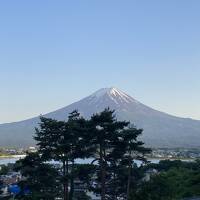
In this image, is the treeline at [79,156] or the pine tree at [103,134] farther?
the pine tree at [103,134]

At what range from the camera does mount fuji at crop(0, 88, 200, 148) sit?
111m

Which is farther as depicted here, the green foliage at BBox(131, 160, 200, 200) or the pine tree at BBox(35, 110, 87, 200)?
the pine tree at BBox(35, 110, 87, 200)

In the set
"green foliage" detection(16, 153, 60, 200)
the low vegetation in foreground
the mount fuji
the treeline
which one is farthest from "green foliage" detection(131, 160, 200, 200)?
the mount fuji

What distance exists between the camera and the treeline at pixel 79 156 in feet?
50.3

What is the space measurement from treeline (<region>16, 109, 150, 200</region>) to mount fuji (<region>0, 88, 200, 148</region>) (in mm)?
81788

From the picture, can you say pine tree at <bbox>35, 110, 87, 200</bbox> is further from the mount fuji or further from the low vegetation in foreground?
the mount fuji

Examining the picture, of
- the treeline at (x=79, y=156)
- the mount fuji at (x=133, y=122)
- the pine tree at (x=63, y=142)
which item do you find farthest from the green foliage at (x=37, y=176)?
the mount fuji at (x=133, y=122)

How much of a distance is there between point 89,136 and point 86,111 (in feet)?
277

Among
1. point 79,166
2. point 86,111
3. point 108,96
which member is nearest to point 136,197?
point 79,166

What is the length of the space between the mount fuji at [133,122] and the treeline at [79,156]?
268 ft

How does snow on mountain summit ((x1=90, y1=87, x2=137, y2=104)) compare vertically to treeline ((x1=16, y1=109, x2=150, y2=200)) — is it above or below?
above

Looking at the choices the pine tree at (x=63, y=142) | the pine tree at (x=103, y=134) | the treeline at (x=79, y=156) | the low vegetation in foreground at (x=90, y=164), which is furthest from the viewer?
the pine tree at (x=103, y=134)

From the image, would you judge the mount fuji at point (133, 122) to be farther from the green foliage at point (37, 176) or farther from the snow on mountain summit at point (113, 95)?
the green foliage at point (37, 176)

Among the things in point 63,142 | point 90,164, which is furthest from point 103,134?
point 63,142
